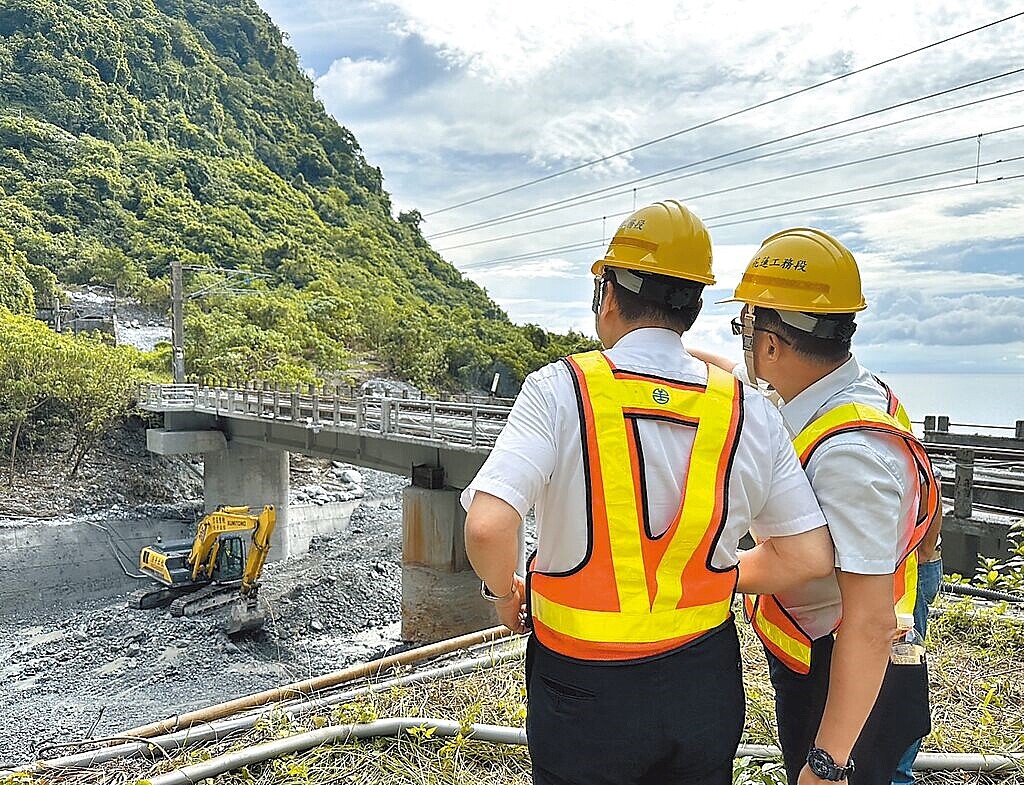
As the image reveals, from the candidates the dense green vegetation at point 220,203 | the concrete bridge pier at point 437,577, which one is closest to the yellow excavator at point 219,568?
the concrete bridge pier at point 437,577

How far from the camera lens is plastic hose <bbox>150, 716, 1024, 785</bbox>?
10.5ft

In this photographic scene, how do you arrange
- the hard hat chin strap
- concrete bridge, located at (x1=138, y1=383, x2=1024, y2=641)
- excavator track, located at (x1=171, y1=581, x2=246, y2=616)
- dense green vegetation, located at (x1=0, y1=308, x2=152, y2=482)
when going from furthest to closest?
dense green vegetation, located at (x1=0, y1=308, x2=152, y2=482)
excavator track, located at (x1=171, y1=581, x2=246, y2=616)
concrete bridge, located at (x1=138, y1=383, x2=1024, y2=641)
the hard hat chin strap

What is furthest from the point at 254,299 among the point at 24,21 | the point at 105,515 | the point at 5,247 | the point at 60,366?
the point at 24,21

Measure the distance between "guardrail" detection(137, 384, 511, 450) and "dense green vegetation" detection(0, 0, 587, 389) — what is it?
14.9 metres

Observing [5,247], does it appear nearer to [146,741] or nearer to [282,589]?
[282,589]

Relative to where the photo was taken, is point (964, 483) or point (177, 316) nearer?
point (964, 483)

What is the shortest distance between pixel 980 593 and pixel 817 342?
5011 mm

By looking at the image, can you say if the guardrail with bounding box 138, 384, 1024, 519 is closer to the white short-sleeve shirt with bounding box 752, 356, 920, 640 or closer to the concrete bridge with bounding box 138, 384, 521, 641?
the concrete bridge with bounding box 138, 384, 521, 641

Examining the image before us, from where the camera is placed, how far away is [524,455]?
1.65 meters

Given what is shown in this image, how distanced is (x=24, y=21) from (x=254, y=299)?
2706 inches

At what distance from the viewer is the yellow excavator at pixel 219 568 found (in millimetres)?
18828

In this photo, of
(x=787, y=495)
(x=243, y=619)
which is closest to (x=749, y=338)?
(x=787, y=495)

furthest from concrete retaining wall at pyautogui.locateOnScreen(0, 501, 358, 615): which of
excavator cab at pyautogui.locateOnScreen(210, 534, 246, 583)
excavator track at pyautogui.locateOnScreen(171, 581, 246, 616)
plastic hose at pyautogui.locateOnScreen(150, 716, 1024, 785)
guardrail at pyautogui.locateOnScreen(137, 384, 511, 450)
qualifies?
plastic hose at pyautogui.locateOnScreen(150, 716, 1024, 785)

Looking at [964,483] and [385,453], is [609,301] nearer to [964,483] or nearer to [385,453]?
[964,483]
